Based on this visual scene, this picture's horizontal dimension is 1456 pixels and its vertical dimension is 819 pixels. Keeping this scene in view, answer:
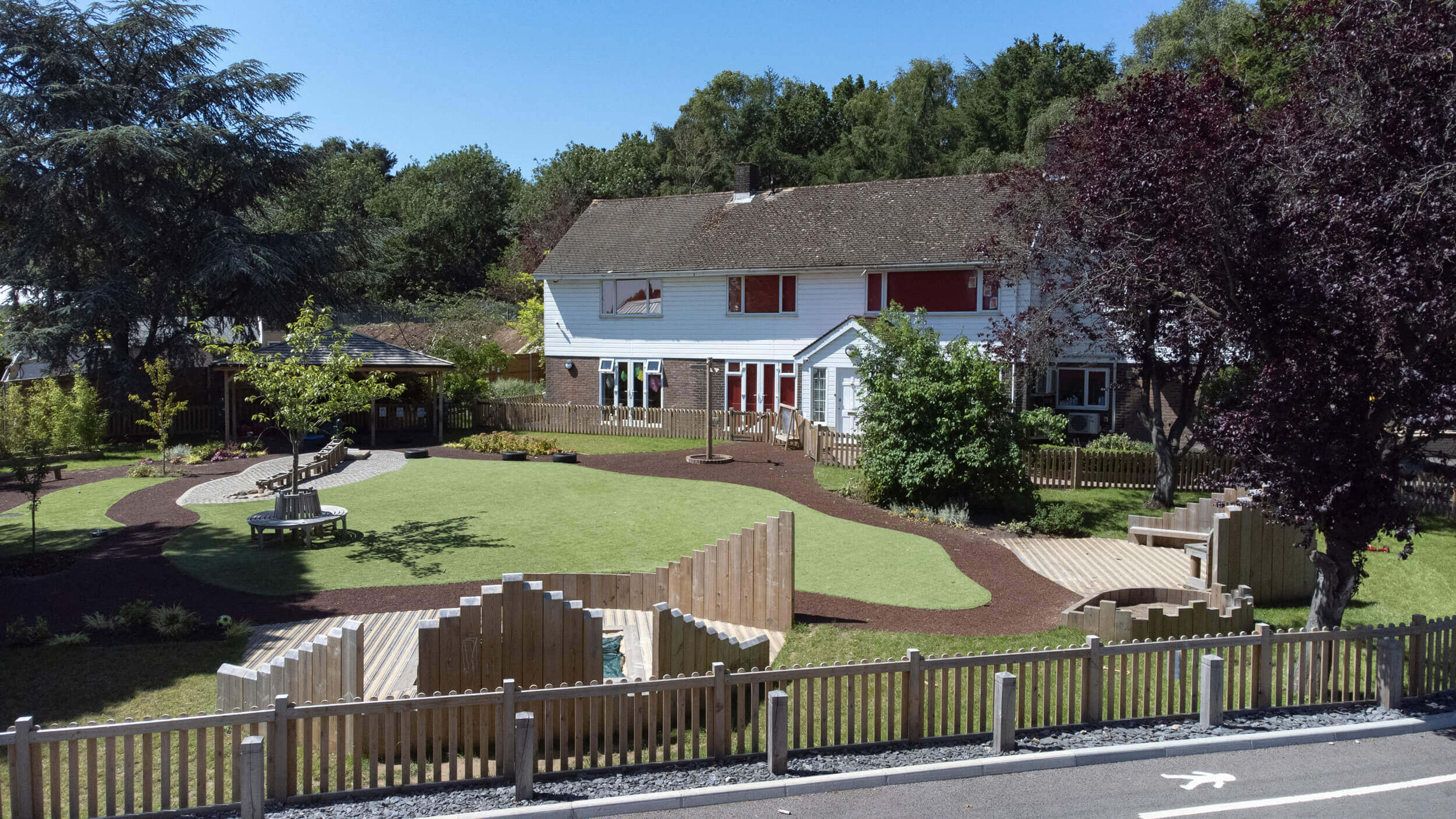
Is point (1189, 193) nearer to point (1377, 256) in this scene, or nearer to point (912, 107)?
point (1377, 256)

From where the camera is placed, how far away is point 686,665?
31.5 ft

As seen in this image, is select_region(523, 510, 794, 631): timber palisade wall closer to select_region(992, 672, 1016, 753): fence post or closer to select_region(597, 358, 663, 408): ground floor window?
select_region(992, 672, 1016, 753): fence post

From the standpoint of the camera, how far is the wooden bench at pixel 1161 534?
1697 cm

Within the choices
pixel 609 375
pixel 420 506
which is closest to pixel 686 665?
pixel 420 506

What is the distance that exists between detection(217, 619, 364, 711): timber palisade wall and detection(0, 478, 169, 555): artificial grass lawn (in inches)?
395

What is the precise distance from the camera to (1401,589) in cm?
1509

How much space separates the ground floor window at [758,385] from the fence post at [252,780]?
2634 centimetres

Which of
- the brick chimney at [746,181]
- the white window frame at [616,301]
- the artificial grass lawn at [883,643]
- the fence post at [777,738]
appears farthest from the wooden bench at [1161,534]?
the brick chimney at [746,181]

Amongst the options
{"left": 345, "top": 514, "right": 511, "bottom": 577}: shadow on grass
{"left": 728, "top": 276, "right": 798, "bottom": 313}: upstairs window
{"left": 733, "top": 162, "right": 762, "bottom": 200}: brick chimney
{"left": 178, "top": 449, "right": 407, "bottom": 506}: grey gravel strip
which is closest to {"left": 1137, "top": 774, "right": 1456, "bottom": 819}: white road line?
{"left": 345, "top": 514, "right": 511, "bottom": 577}: shadow on grass

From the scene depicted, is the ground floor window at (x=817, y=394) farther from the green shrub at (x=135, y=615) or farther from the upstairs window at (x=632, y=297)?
the green shrub at (x=135, y=615)

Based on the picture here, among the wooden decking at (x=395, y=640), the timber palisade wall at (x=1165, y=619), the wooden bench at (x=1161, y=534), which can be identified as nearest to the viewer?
the wooden decking at (x=395, y=640)

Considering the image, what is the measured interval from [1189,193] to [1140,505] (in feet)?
30.2

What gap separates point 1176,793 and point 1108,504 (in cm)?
1440

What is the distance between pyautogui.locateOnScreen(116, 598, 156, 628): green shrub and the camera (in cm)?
1197
